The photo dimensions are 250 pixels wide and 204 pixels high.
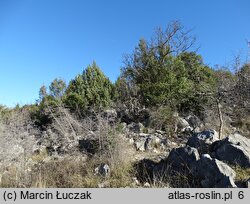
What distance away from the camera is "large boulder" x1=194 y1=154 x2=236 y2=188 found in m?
5.37

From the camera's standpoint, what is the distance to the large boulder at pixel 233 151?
256 inches

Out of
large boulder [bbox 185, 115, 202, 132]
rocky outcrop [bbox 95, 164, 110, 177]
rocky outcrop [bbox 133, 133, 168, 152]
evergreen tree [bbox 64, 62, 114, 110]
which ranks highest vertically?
evergreen tree [bbox 64, 62, 114, 110]

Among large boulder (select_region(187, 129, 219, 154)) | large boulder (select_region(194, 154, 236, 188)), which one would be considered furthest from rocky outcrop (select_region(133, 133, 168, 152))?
large boulder (select_region(194, 154, 236, 188))

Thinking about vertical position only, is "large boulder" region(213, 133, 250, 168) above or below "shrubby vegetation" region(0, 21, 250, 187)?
below

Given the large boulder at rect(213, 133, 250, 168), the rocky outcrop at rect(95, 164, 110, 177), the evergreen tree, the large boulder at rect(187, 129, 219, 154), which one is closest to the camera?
the large boulder at rect(213, 133, 250, 168)

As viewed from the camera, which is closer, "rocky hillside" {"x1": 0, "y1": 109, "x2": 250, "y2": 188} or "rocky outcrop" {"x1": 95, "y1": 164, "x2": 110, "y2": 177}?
"rocky hillside" {"x1": 0, "y1": 109, "x2": 250, "y2": 188}

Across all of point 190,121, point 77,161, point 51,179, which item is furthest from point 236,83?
point 51,179

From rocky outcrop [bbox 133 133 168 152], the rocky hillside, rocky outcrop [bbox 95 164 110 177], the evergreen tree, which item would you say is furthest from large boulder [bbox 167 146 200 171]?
the evergreen tree

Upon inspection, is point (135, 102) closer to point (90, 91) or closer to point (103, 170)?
point (90, 91)

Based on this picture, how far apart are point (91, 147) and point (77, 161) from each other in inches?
53.7

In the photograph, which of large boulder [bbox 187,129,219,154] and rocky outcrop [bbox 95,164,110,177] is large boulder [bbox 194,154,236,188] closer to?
large boulder [bbox 187,129,219,154]

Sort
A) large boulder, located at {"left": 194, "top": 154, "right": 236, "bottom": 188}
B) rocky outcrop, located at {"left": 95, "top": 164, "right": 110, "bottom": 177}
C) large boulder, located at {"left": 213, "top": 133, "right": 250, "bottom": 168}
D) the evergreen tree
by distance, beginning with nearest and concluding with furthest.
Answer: large boulder, located at {"left": 194, "top": 154, "right": 236, "bottom": 188} → large boulder, located at {"left": 213, "top": 133, "right": 250, "bottom": 168} → rocky outcrop, located at {"left": 95, "top": 164, "right": 110, "bottom": 177} → the evergreen tree

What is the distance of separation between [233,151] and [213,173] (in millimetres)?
1266

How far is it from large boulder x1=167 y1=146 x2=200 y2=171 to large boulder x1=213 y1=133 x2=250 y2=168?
2.26 ft
